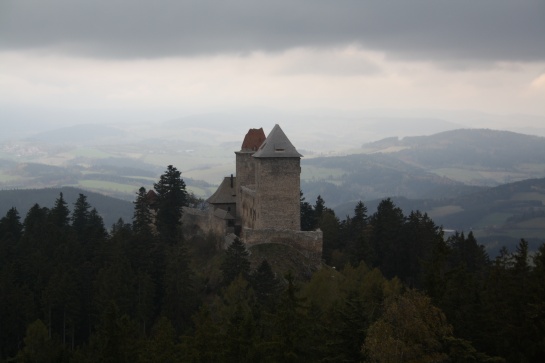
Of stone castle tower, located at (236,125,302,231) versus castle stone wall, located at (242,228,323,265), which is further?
stone castle tower, located at (236,125,302,231)

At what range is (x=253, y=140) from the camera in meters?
64.2

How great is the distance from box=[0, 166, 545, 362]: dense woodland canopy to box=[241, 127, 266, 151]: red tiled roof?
6227mm

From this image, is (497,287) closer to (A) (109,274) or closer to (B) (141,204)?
(A) (109,274)

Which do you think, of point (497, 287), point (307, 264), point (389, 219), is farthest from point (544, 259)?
point (389, 219)

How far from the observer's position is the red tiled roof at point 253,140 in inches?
2511

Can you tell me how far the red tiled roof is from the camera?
209 ft

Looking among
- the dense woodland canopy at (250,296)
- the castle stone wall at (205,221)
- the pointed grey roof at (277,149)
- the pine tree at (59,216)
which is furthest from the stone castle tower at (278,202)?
the pine tree at (59,216)

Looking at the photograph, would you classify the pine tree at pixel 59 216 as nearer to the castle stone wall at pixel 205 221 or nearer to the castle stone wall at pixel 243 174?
the castle stone wall at pixel 205 221

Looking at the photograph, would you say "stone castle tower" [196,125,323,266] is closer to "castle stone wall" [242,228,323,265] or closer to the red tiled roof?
"castle stone wall" [242,228,323,265]

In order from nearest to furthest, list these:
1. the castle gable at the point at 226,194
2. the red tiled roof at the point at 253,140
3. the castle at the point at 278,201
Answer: the castle at the point at 278,201, the red tiled roof at the point at 253,140, the castle gable at the point at 226,194

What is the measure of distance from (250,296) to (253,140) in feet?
57.8

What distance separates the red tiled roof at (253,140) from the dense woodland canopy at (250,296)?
6.23 m

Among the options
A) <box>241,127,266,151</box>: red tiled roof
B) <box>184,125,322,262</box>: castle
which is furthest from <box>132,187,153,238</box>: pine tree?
<box>184,125,322,262</box>: castle

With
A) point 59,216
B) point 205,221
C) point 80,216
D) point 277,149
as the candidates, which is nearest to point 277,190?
point 277,149
